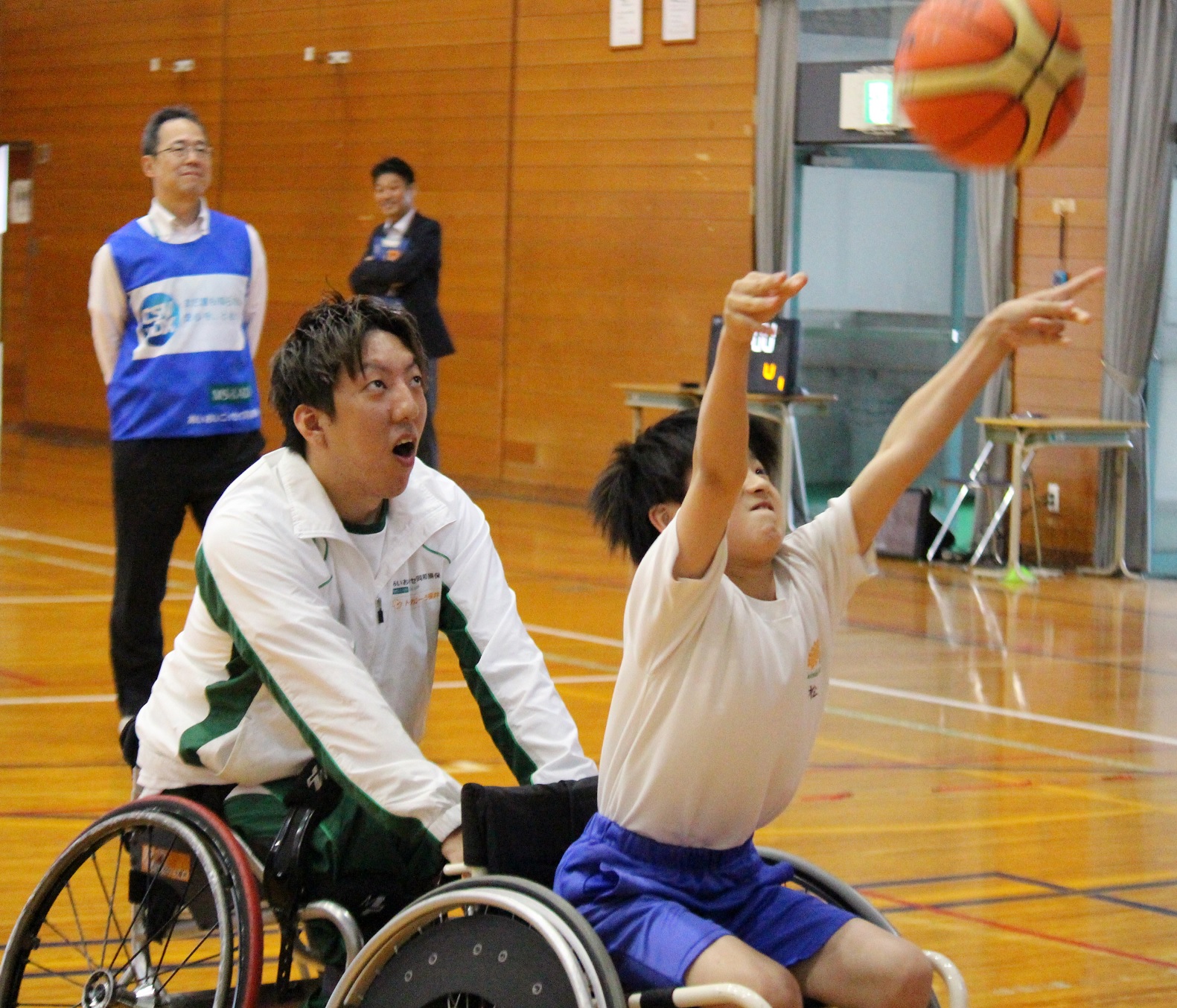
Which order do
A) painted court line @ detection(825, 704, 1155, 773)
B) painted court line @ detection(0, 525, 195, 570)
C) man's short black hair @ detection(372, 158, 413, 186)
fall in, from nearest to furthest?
painted court line @ detection(825, 704, 1155, 773) < man's short black hair @ detection(372, 158, 413, 186) < painted court line @ detection(0, 525, 195, 570)

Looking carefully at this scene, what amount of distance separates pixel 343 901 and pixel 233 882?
192 mm

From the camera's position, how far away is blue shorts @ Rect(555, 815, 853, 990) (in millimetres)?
1844

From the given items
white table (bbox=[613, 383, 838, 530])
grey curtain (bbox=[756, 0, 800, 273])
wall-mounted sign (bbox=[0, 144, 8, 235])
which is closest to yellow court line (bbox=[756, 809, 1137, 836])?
white table (bbox=[613, 383, 838, 530])

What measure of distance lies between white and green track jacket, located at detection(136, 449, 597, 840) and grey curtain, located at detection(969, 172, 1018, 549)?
6180 mm

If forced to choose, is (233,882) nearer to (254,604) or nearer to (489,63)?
(254,604)

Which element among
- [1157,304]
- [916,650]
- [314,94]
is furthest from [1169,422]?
[314,94]

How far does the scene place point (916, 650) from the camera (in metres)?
5.85

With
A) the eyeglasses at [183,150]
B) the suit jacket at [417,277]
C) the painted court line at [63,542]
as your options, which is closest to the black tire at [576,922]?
the eyeglasses at [183,150]

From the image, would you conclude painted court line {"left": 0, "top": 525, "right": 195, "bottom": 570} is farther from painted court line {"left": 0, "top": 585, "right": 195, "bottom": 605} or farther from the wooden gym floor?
painted court line {"left": 0, "top": 585, "right": 195, "bottom": 605}

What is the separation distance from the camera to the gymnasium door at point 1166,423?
8.12 meters

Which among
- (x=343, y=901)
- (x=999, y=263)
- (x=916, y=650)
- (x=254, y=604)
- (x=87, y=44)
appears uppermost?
(x=87, y=44)

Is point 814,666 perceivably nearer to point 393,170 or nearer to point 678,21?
point 393,170

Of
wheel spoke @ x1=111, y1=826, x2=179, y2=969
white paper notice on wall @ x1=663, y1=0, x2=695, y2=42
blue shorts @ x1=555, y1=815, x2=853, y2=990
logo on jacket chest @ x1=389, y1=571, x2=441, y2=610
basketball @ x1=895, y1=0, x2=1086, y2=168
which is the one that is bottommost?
wheel spoke @ x1=111, y1=826, x2=179, y2=969

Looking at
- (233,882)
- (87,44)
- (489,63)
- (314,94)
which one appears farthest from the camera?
(87,44)
